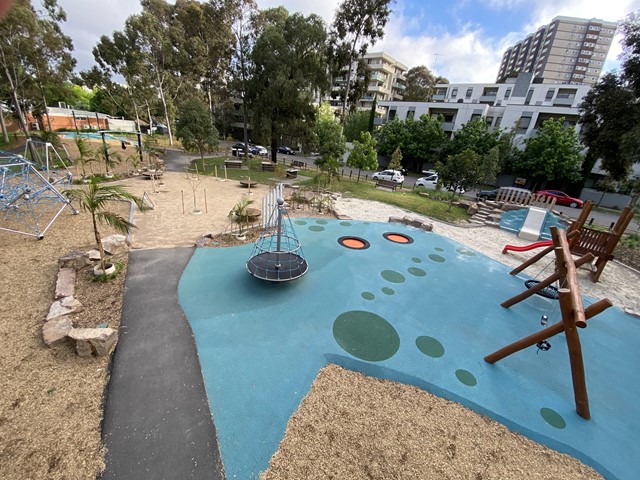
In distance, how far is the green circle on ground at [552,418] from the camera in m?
4.51

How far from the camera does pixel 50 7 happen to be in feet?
64.6

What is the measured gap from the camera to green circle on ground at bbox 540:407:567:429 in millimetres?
4512

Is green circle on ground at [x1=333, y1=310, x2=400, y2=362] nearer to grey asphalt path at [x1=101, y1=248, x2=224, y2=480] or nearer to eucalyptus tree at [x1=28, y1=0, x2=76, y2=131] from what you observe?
grey asphalt path at [x1=101, y1=248, x2=224, y2=480]

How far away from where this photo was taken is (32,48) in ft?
60.5

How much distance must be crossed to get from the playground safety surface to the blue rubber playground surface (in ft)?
0.08

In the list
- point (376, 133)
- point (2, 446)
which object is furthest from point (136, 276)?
point (376, 133)

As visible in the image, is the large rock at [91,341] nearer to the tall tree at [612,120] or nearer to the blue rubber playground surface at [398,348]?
the blue rubber playground surface at [398,348]

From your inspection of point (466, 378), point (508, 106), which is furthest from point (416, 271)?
point (508, 106)

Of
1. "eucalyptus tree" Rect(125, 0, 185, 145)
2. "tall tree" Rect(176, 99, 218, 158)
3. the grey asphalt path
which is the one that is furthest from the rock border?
"eucalyptus tree" Rect(125, 0, 185, 145)

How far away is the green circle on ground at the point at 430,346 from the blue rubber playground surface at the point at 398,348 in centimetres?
2

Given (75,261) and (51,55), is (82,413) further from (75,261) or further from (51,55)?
(51,55)

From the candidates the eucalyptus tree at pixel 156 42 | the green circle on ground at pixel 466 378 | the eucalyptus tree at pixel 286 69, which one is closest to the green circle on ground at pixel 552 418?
the green circle on ground at pixel 466 378

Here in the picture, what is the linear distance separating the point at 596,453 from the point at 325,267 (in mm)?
6235

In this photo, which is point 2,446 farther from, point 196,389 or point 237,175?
point 237,175
